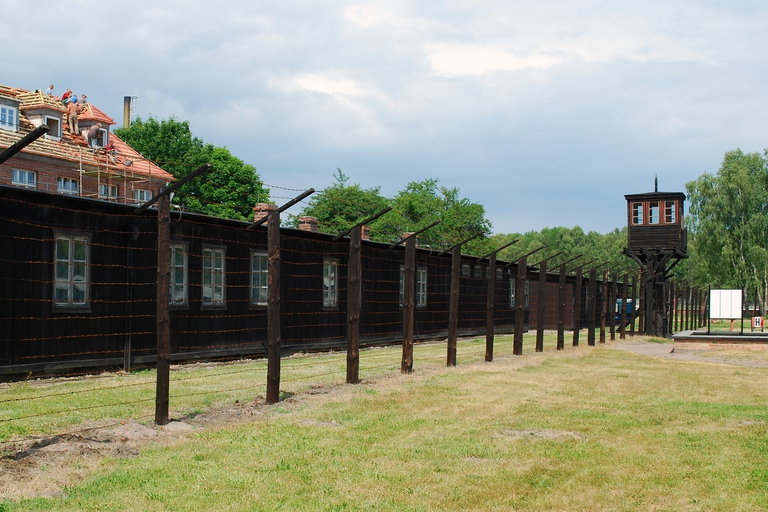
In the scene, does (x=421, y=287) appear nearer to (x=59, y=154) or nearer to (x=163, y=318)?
(x=163, y=318)

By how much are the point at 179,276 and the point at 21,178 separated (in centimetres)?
2498

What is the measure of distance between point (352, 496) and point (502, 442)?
2.89m

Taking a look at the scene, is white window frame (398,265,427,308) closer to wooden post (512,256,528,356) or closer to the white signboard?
wooden post (512,256,528,356)

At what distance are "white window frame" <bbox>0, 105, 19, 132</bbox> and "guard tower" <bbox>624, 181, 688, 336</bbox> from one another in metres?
30.9

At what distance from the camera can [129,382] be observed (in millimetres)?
15062

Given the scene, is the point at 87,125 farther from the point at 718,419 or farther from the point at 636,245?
the point at 718,419

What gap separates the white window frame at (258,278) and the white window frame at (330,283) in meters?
2.82

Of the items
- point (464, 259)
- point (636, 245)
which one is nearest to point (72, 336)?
point (464, 259)

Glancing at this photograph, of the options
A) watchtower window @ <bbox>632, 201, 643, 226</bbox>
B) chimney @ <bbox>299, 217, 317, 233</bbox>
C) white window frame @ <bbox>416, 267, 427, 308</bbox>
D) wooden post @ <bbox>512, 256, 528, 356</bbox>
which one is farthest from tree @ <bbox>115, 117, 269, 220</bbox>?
wooden post @ <bbox>512, 256, 528, 356</bbox>

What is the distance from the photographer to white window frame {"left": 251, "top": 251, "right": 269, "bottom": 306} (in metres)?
21.7

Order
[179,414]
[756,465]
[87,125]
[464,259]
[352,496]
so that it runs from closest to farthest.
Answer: [352,496] < [756,465] < [179,414] < [464,259] < [87,125]

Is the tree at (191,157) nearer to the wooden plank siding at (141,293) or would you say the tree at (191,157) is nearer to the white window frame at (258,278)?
the wooden plank siding at (141,293)

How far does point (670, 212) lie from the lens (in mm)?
43219

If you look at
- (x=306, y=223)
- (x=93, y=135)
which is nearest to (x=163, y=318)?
(x=306, y=223)
